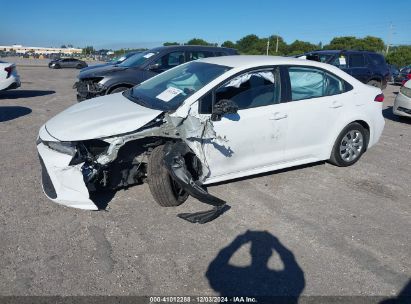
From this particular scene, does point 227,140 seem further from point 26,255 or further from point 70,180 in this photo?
point 26,255

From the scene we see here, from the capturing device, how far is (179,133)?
3.90 metres

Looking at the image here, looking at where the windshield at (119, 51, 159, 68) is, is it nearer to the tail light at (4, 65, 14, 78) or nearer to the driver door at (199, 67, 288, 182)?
the tail light at (4, 65, 14, 78)

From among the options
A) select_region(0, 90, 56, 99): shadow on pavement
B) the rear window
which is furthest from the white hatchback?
the rear window

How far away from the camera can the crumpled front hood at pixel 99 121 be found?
362cm

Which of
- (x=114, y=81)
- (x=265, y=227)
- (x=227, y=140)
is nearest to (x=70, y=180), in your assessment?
(x=227, y=140)

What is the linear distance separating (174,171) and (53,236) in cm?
133

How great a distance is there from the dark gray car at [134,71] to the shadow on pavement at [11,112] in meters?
1.67

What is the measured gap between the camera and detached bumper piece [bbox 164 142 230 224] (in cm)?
358

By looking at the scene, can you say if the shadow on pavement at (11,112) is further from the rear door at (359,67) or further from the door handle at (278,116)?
the rear door at (359,67)

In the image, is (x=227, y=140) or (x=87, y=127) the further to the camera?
(x=227, y=140)

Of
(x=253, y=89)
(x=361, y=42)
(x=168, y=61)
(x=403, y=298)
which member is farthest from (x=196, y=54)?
(x=361, y=42)

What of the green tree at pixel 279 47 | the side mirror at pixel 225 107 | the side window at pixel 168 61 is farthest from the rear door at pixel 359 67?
the green tree at pixel 279 47

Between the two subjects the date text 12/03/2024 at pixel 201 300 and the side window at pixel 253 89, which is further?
the side window at pixel 253 89

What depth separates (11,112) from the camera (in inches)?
362
